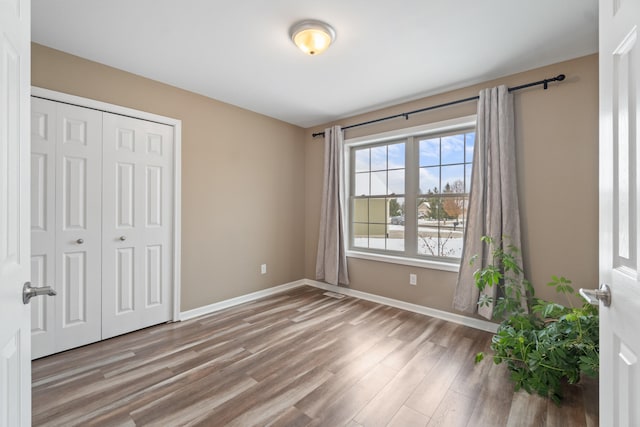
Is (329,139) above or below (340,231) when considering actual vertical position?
above

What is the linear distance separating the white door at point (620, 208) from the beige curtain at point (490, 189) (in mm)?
1851

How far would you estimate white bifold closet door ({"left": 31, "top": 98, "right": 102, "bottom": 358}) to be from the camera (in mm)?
2264

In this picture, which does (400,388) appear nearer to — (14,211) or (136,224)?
(14,211)

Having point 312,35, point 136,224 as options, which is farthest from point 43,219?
point 312,35

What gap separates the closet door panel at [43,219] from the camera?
224 centimetres

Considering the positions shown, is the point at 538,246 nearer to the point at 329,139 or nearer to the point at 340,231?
the point at 340,231

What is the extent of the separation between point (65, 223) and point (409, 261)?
341cm

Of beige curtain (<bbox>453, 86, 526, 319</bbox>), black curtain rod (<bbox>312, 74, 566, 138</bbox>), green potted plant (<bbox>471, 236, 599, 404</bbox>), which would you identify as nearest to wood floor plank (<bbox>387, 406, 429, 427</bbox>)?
green potted plant (<bbox>471, 236, 599, 404</bbox>)

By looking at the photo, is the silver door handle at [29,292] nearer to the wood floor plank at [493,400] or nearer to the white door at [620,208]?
the white door at [620,208]

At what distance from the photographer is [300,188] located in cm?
452

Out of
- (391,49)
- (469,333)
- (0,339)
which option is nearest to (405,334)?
(469,333)

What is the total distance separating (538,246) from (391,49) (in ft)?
7.17

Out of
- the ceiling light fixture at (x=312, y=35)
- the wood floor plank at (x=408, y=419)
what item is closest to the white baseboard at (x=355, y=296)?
the wood floor plank at (x=408, y=419)

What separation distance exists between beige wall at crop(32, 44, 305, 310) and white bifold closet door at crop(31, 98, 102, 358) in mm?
316
